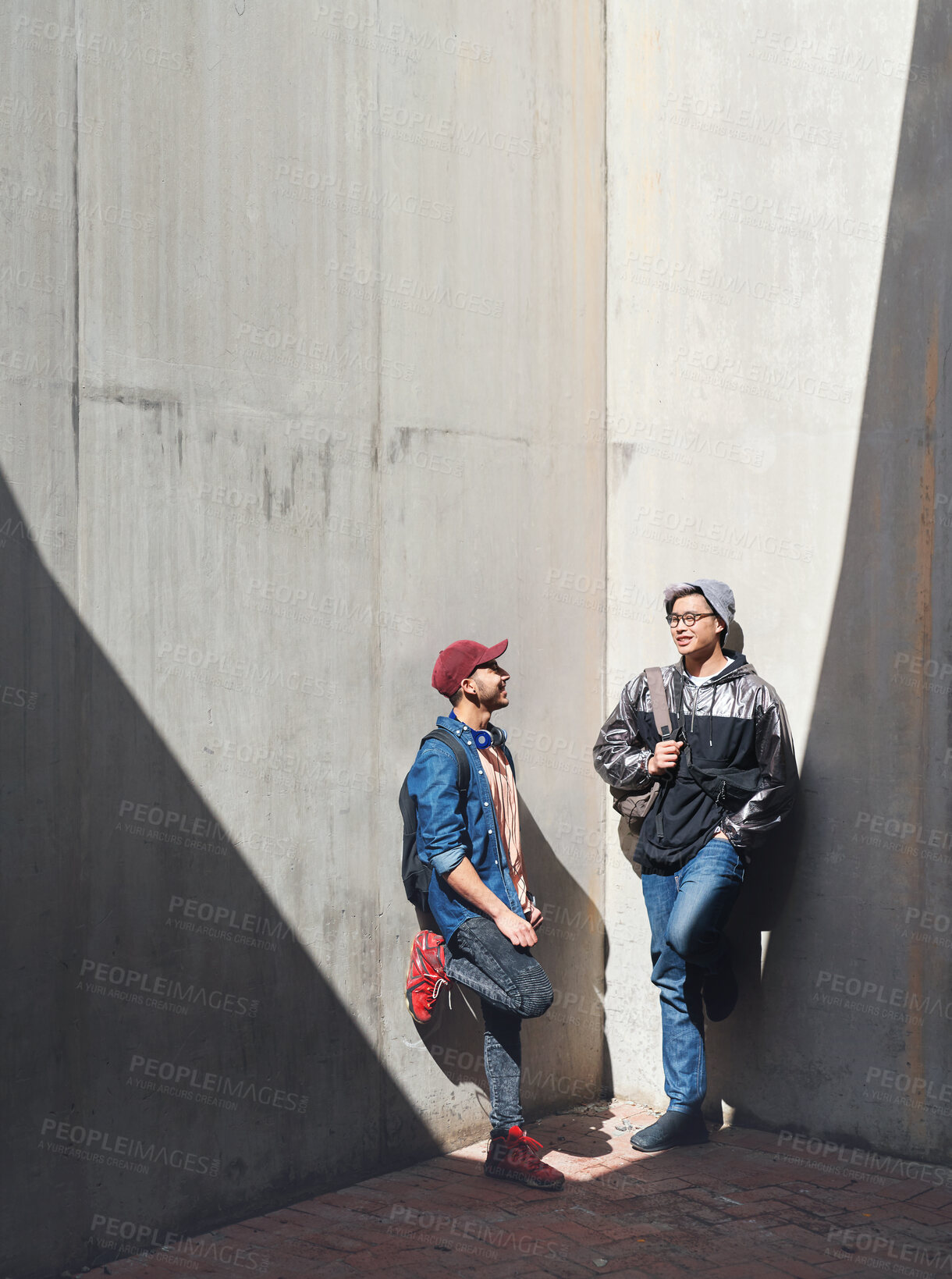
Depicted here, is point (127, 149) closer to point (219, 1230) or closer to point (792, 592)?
point (792, 592)

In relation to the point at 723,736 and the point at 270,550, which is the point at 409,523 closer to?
the point at 270,550

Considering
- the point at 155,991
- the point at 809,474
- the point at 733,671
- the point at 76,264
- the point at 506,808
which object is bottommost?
the point at 155,991

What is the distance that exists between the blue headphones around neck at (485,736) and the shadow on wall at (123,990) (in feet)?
3.18

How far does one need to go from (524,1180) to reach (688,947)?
1.17 meters

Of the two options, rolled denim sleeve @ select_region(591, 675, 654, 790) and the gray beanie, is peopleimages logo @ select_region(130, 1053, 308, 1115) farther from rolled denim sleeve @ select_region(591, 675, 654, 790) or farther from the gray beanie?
the gray beanie

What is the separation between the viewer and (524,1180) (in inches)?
217

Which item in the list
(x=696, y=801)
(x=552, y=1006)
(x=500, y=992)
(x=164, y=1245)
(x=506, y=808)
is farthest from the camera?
(x=552, y=1006)

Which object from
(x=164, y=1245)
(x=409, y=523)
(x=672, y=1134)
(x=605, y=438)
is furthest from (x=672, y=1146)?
(x=605, y=438)

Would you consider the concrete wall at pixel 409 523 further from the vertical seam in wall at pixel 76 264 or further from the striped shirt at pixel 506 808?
the striped shirt at pixel 506 808

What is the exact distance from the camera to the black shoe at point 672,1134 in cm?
597

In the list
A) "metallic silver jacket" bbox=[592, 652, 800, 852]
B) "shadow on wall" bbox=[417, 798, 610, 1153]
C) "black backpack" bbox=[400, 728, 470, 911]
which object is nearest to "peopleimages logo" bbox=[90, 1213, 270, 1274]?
"shadow on wall" bbox=[417, 798, 610, 1153]

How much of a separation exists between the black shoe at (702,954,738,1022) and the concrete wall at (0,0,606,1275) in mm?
726

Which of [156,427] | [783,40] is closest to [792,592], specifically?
[783,40]

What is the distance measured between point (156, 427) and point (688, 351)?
8.90 ft
